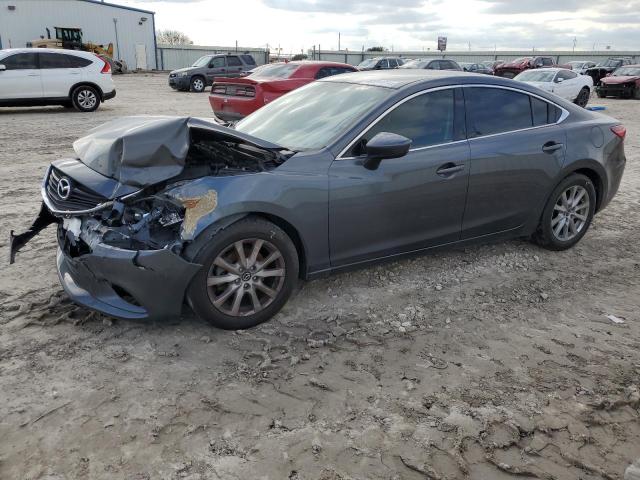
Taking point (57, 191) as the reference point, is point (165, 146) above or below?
above

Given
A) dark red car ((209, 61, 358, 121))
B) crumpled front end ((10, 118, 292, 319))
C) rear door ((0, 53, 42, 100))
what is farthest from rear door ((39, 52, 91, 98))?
crumpled front end ((10, 118, 292, 319))

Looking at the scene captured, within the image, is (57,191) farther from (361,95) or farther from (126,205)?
(361,95)

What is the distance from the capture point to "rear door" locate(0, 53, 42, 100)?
43.1 feet

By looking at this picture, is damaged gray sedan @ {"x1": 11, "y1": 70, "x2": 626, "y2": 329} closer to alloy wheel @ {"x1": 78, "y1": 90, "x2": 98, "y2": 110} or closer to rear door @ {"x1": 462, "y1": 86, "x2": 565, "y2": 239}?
rear door @ {"x1": 462, "y1": 86, "x2": 565, "y2": 239}

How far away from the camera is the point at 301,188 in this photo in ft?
11.5

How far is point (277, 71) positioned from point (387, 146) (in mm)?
9717

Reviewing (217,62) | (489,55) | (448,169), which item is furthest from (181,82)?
(489,55)

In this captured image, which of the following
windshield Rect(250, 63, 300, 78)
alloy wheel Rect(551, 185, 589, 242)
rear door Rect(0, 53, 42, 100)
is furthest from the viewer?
rear door Rect(0, 53, 42, 100)

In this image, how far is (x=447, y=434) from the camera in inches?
103

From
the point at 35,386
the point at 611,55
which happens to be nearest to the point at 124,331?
the point at 35,386

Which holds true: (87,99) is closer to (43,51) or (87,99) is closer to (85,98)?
(85,98)

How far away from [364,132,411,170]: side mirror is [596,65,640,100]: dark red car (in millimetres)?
24136

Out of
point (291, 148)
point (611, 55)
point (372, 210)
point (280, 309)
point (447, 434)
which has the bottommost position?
point (447, 434)

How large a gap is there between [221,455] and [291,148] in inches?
85.2
